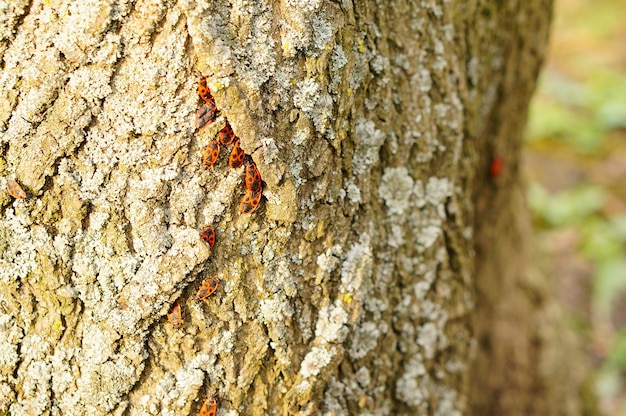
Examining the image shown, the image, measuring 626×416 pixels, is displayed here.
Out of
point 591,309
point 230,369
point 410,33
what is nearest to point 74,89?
point 230,369

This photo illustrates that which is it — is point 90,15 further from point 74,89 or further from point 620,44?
point 620,44

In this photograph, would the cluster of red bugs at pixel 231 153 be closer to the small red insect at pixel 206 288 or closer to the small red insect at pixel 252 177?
the small red insect at pixel 252 177

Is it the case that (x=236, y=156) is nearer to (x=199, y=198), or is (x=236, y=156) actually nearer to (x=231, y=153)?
(x=231, y=153)

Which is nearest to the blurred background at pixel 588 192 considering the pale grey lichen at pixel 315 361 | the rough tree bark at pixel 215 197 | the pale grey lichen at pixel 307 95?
the rough tree bark at pixel 215 197

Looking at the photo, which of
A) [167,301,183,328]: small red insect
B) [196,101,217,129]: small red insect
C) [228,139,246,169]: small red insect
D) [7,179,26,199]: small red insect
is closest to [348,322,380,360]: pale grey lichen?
[167,301,183,328]: small red insect

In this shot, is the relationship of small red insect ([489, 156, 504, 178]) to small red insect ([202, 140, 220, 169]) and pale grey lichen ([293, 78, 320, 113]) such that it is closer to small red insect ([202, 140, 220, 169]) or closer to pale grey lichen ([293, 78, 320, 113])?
pale grey lichen ([293, 78, 320, 113])

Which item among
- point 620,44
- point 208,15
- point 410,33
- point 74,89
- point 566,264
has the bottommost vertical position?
point 74,89
